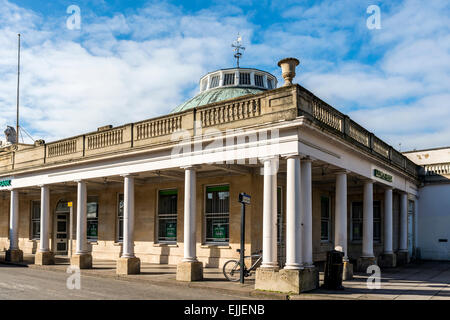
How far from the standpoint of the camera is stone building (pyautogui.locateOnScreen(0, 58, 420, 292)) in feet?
37.8

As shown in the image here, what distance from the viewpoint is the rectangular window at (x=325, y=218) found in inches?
777

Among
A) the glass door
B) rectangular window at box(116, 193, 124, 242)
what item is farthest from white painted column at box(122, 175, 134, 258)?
the glass door

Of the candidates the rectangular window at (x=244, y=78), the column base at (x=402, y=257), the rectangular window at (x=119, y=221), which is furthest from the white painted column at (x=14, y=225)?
the column base at (x=402, y=257)

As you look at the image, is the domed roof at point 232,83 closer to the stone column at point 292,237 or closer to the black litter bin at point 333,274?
the stone column at point 292,237

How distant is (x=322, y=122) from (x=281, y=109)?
4.54 ft

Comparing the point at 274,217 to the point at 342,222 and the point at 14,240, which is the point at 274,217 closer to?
the point at 342,222

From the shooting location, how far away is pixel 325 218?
65.6ft

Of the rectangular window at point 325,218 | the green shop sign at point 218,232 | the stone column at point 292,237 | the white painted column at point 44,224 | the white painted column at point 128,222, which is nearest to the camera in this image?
the stone column at point 292,237

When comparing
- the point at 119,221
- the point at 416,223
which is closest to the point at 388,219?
the point at 416,223

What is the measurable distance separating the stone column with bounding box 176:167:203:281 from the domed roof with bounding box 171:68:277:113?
414 inches

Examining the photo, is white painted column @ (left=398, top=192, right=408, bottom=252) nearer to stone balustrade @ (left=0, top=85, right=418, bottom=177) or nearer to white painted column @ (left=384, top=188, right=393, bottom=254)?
stone balustrade @ (left=0, top=85, right=418, bottom=177)

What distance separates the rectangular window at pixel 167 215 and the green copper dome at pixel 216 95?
20.1 ft
